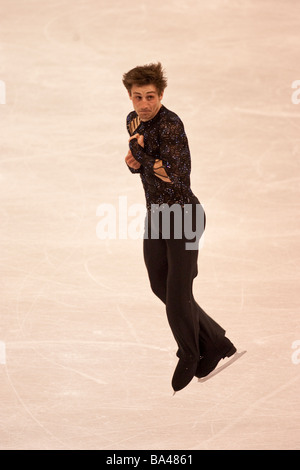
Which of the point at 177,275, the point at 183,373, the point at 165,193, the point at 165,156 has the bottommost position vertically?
the point at 183,373

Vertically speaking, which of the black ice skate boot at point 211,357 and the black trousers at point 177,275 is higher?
the black trousers at point 177,275

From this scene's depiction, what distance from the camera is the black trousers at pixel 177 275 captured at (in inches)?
158

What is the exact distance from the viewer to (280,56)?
8.74m

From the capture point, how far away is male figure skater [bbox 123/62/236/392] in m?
3.87

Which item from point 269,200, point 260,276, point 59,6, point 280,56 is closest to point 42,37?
point 59,6

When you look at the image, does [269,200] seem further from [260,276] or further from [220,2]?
[220,2]

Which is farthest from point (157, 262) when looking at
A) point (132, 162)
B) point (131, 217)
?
point (131, 217)

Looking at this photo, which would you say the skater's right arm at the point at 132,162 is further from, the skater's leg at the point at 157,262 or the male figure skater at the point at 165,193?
the skater's leg at the point at 157,262

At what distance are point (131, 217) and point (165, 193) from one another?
2.69m

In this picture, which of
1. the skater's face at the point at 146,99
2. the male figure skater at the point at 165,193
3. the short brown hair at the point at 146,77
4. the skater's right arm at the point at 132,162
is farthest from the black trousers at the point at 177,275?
the short brown hair at the point at 146,77

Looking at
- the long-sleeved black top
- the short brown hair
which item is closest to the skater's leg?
the long-sleeved black top

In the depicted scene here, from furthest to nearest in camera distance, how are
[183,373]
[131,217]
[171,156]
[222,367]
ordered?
[131,217]
[222,367]
[183,373]
[171,156]

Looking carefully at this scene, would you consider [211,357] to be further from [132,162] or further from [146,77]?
[146,77]

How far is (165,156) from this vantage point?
12.7ft
